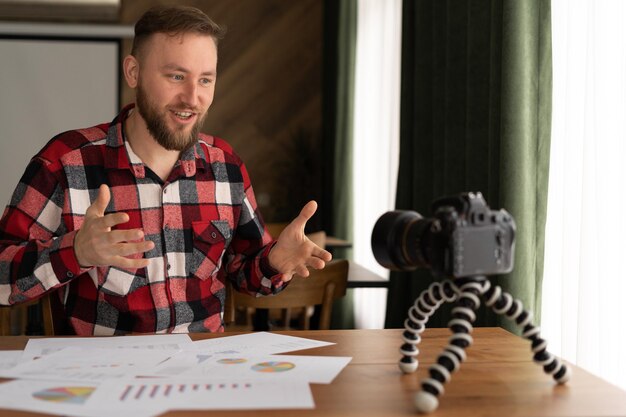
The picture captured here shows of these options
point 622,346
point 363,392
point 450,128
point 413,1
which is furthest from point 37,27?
point 363,392

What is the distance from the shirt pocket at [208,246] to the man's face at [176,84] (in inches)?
8.3

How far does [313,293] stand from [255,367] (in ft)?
4.39

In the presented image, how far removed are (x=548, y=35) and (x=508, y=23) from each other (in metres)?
0.15

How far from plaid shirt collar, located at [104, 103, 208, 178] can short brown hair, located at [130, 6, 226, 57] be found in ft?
0.70

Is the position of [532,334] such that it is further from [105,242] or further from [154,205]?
[154,205]

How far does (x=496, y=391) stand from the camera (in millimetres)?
1140

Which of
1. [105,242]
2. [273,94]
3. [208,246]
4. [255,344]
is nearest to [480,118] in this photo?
[208,246]

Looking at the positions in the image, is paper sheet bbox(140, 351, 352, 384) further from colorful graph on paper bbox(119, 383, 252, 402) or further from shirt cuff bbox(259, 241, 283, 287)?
shirt cuff bbox(259, 241, 283, 287)

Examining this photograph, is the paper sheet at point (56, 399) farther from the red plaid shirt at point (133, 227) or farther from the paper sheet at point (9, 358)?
the red plaid shirt at point (133, 227)

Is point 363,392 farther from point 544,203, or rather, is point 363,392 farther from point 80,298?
point 544,203

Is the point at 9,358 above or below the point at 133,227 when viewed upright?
below

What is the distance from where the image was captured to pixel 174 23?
1.88 metres

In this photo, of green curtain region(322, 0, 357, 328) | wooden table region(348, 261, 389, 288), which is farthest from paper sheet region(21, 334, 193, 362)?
green curtain region(322, 0, 357, 328)

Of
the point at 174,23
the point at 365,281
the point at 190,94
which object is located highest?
the point at 174,23
